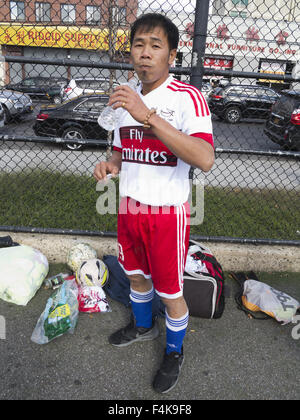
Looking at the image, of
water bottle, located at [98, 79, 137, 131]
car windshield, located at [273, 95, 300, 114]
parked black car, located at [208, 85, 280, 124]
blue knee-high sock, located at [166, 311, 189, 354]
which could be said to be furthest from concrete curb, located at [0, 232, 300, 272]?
parked black car, located at [208, 85, 280, 124]

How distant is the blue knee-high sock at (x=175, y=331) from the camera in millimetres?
2027

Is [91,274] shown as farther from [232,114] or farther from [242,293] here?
[232,114]

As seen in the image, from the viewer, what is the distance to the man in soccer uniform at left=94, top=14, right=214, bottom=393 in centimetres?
140

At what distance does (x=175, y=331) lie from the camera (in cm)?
205

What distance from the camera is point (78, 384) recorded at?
202 centimetres

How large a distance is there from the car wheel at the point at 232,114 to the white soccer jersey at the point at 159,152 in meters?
13.2

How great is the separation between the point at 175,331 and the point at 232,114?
1382 centimetres

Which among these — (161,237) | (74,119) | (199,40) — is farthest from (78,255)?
(74,119)

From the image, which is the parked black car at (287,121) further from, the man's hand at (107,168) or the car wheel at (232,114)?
the man's hand at (107,168)

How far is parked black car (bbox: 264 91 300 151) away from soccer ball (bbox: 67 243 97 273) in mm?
6145

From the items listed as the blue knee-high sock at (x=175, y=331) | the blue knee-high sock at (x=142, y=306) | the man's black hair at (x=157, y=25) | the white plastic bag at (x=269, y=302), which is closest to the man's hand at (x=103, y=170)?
the man's black hair at (x=157, y=25)
